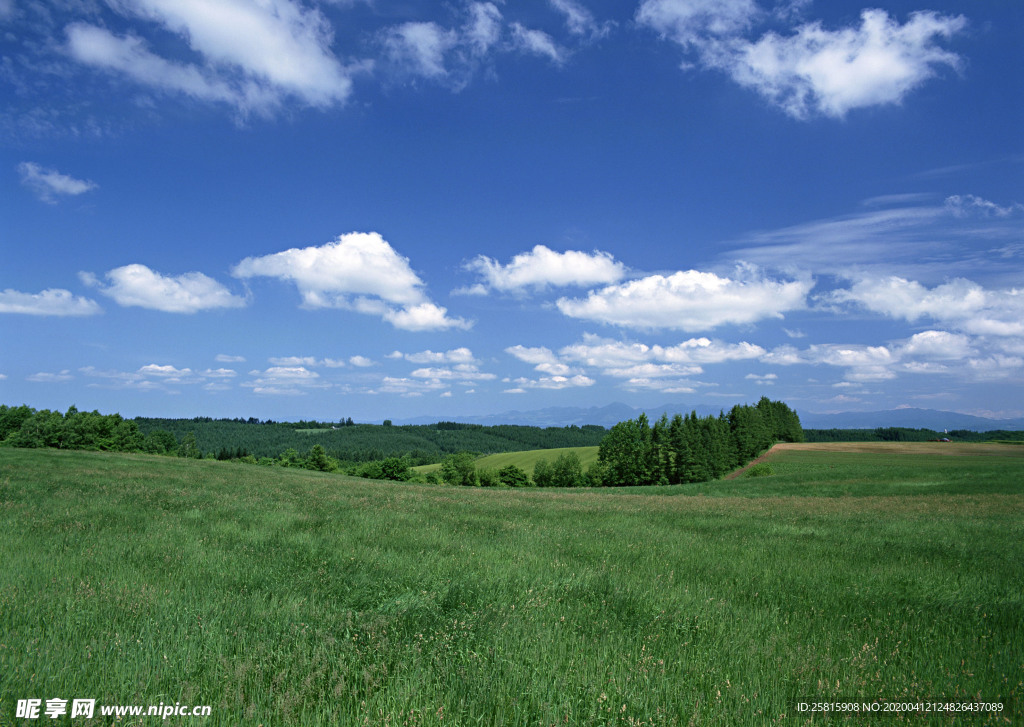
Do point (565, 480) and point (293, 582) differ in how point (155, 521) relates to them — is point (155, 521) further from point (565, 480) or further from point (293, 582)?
point (565, 480)

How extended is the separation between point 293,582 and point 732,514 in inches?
735

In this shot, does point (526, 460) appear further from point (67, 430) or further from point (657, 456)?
point (67, 430)

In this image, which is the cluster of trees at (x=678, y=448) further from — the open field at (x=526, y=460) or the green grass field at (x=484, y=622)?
the green grass field at (x=484, y=622)

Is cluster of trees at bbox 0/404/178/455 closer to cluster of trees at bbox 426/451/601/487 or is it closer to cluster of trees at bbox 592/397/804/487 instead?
cluster of trees at bbox 426/451/601/487

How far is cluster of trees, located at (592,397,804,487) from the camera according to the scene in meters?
76.6

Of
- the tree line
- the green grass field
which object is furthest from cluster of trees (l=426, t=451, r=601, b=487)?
the green grass field

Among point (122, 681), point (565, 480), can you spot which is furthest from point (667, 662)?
point (565, 480)

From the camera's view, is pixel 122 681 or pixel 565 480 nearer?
pixel 122 681

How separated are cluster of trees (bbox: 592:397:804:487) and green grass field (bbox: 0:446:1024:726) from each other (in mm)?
66716

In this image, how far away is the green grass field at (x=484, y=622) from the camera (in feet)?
13.3

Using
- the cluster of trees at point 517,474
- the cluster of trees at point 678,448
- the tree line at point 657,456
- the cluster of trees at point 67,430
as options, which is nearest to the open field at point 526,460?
the cluster of trees at point 517,474

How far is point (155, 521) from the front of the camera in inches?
446

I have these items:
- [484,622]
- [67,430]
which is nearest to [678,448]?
[484,622]

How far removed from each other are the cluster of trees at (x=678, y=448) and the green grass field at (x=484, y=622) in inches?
2627
